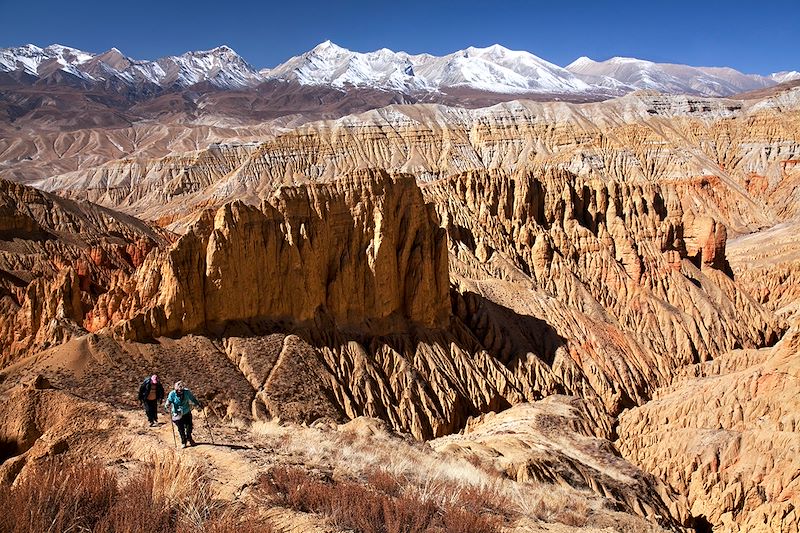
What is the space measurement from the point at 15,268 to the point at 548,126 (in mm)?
110515

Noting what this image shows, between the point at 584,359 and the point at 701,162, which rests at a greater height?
the point at 701,162

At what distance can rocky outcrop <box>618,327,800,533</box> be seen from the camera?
24500 mm

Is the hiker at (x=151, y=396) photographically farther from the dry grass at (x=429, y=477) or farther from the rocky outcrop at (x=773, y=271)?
the rocky outcrop at (x=773, y=271)

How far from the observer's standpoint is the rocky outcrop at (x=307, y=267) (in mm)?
27812

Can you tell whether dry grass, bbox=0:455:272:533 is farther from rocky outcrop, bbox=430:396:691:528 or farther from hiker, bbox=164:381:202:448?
rocky outcrop, bbox=430:396:691:528

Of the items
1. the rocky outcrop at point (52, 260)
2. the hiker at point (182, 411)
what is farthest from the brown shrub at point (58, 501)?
the rocky outcrop at point (52, 260)

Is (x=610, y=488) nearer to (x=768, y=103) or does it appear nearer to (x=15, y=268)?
(x=15, y=268)

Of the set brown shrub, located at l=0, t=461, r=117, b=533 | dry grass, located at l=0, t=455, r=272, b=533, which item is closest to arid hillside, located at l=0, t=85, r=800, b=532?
dry grass, located at l=0, t=455, r=272, b=533

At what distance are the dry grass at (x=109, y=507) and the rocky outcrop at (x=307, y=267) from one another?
58.9 ft

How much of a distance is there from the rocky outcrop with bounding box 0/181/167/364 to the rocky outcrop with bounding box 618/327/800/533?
25319mm

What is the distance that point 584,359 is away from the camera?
41656 millimetres

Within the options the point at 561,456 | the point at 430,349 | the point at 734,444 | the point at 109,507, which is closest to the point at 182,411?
the point at 109,507

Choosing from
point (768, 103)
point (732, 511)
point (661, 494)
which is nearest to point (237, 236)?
point (661, 494)

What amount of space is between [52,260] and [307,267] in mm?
24713
